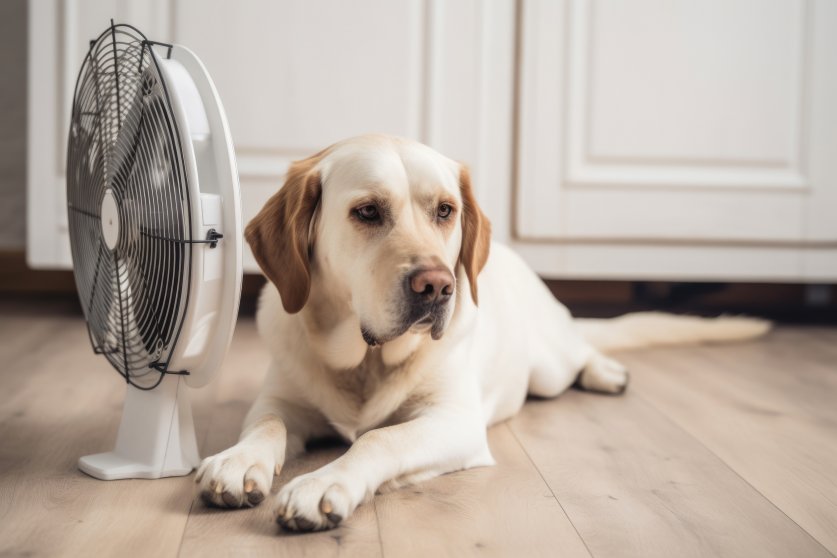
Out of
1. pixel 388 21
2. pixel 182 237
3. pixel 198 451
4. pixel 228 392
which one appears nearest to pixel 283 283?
pixel 182 237

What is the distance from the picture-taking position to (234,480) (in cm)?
136

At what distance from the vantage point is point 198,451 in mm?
1686

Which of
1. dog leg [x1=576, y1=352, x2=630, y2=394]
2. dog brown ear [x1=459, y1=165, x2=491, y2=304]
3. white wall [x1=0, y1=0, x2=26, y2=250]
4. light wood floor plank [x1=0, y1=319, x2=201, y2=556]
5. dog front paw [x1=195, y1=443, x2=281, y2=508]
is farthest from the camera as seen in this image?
white wall [x1=0, y1=0, x2=26, y2=250]

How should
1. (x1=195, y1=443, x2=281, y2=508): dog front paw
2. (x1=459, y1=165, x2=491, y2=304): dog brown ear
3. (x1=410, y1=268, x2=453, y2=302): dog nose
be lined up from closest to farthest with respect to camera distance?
1. (x1=195, y1=443, x2=281, y2=508): dog front paw
2. (x1=410, y1=268, x2=453, y2=302): dog nose
3. (x1=459, y1=165, x2=491, y2=304): dog brown ear

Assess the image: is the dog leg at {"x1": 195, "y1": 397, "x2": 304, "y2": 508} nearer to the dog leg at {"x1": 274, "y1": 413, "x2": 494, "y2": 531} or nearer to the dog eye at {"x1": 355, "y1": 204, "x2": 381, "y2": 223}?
the dog leg at {"x1": 274, "y1": 413, "x2": 494, "y2": 531}

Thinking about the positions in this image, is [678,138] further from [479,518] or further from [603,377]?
[479,518]

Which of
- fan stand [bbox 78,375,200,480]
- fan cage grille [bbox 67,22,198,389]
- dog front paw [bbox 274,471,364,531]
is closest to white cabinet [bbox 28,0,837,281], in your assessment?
fan cage grille [bbox 67,22,198,389]

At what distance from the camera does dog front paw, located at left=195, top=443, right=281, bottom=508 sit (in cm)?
135

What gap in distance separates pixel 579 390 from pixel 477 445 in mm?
847

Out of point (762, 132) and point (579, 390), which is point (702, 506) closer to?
point (579, 390)

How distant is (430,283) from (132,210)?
22.0 inches

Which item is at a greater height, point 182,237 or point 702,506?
point 182,237

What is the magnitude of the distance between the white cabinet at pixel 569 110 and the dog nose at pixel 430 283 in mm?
1741

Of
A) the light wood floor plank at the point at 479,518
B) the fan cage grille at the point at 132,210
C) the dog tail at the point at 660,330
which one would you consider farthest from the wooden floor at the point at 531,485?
the dog tail at the point at 660,330
